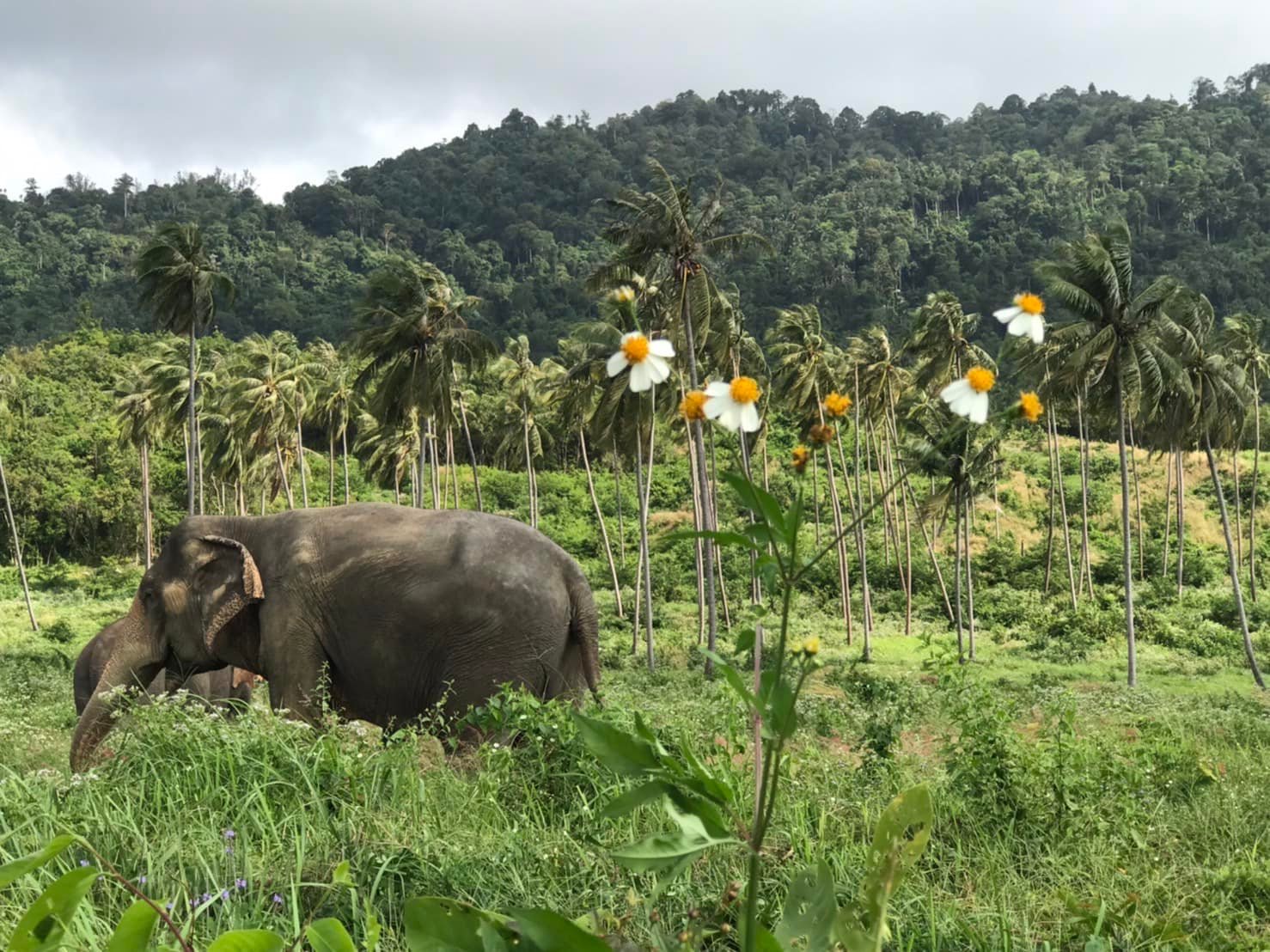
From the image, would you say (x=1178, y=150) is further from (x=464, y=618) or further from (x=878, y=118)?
(x=464, y=618)

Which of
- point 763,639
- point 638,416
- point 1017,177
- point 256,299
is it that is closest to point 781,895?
point 763,639

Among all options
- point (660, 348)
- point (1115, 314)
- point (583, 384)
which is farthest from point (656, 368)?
point (583, 384)

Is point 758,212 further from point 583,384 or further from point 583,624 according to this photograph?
point 583,624

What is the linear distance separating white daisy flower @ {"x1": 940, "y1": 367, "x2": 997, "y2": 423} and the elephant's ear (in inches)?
325

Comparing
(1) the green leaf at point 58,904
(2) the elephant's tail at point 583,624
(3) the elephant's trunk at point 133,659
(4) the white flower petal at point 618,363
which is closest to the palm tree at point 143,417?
(3) the elephant's trunk at point 133,659

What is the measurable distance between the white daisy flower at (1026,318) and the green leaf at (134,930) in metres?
1.59

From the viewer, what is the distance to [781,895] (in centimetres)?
404

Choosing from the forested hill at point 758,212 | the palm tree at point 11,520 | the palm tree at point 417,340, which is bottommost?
the palm tree at point 11,520

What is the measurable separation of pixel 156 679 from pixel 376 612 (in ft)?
18.3

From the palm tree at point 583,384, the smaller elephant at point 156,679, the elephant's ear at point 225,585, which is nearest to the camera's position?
the elephant's ear at point 225,585

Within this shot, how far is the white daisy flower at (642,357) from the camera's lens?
180cm

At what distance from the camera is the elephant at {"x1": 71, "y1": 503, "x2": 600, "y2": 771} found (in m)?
8.91

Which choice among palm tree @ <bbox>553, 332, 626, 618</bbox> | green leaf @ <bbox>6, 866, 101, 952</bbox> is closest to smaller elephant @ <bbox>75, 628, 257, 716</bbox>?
green leaf @ <bbox>6, 866, 101, 952</bbox>

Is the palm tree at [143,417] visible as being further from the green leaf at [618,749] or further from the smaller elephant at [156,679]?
the green leaf at [618,749]
